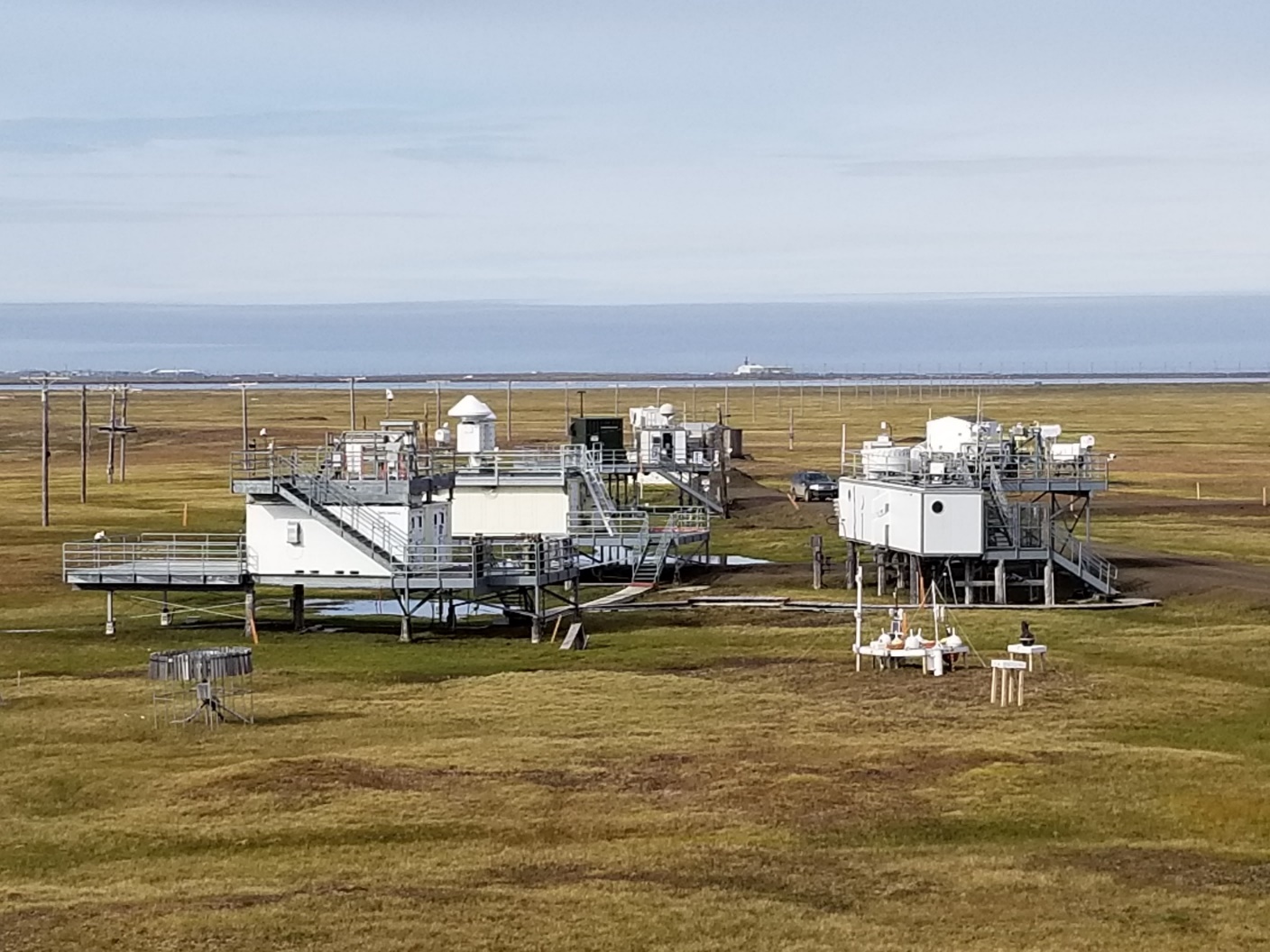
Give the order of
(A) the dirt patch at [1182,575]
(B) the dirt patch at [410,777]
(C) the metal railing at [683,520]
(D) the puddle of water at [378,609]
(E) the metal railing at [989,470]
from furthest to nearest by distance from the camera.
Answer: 1. (C) the metal railing at [683,520]
2. (E) the metal railing at [989,470]
3. (D) the puddle of water at [378,609]
4. (A) the dirt patch at [1182,575]
5. (B) the dirt patch at [410,777]

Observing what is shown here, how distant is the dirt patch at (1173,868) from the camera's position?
32188 millimetres

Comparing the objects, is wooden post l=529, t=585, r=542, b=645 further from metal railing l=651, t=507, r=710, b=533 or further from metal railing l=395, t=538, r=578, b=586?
metal railing l=651, t=507, r=710, b=533

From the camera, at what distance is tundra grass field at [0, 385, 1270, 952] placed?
3044cm

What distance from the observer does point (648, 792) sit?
38719 mm

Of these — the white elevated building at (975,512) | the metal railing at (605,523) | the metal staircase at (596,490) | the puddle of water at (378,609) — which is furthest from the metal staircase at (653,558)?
the puddle of water at (378,609)

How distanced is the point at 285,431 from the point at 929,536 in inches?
4822

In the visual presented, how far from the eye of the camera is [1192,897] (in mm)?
31453

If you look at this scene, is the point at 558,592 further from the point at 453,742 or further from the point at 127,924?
the point at 127,924

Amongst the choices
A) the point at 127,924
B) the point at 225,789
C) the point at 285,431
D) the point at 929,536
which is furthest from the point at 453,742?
the point at 285,431

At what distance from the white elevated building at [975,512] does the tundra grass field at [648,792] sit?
12.3ft

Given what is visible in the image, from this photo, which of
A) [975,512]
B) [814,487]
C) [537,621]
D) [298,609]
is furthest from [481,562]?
[814,487]

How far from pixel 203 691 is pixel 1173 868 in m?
22.5

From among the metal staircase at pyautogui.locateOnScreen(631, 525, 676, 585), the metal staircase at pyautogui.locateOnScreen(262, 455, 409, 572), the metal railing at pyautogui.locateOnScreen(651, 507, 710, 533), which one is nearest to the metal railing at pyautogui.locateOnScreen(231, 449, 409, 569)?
the metal staircase at pyautogui.locateOnScreen(262, 455, 409, 572)

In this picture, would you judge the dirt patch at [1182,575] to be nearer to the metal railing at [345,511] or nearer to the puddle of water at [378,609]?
the puddle of water at [378,609]
